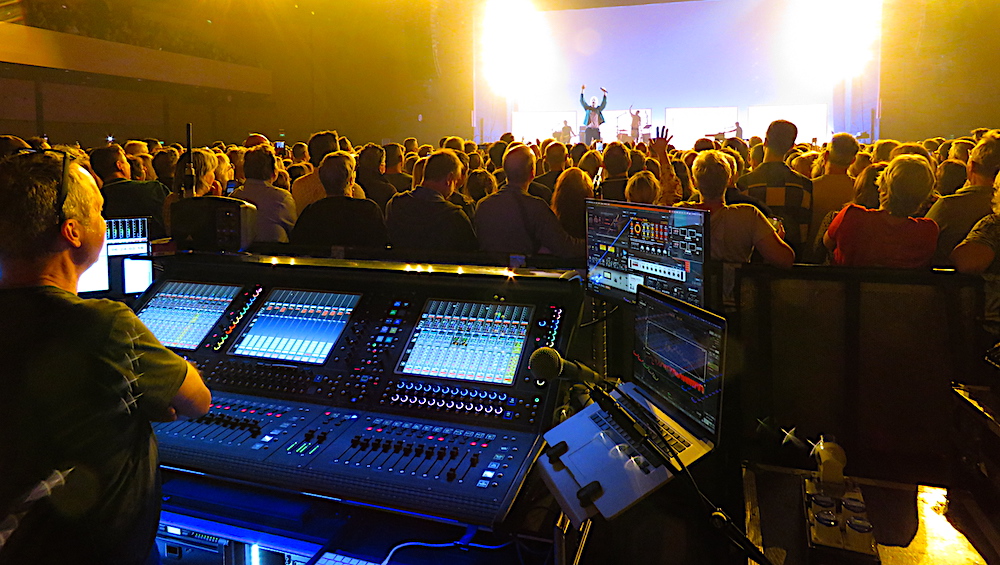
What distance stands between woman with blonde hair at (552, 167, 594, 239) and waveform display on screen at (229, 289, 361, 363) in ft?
6.81

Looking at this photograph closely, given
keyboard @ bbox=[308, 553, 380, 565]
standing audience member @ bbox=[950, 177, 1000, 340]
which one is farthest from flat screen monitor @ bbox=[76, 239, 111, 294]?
standing audience member @ bbox=[950, 177, 1000, 340]

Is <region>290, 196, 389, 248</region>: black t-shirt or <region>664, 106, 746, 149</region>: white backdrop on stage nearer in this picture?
<region>290, 196, 389, 248</region>: black t-shirt

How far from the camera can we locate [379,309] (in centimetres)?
229

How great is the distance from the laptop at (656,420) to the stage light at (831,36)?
1470 centimetres

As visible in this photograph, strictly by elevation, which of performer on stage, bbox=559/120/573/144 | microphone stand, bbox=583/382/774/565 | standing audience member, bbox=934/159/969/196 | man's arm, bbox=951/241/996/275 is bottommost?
microphone stand, bbox=583/382/774/565

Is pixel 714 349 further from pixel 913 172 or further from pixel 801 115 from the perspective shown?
pixel 801 115

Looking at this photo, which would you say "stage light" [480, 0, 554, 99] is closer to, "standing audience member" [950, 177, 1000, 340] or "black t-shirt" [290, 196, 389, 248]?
"black t-shirt" [290, 196, 389, 248]

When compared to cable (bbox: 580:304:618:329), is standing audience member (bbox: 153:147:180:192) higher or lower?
higher

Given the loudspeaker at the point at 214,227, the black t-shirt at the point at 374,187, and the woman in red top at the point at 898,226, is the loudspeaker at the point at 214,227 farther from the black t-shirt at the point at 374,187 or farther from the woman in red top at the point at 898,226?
the black t-shirt at the point at 374,187

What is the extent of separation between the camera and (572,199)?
13.7 feet

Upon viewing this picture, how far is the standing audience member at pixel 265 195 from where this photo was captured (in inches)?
172

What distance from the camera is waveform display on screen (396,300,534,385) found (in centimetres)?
205

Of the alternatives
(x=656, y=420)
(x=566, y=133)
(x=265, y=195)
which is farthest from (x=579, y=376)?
(x=566, y=133)

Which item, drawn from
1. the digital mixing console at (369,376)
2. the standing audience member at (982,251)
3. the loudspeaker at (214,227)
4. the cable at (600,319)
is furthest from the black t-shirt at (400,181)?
the standing audience member at (982,251)
